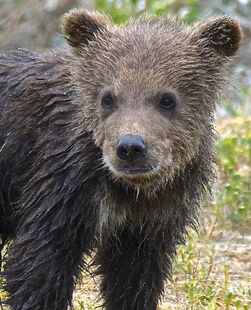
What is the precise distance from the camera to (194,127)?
560 cm

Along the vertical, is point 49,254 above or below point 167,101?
below

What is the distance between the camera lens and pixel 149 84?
544cm

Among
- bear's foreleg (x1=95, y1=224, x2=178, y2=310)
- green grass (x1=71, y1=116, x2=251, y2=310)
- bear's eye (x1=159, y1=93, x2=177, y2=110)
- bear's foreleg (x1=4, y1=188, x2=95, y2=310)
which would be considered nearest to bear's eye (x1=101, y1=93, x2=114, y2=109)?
bear's eye (x1=159, y1=93, x2=177, y2=110)

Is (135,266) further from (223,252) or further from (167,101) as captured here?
(223,252)

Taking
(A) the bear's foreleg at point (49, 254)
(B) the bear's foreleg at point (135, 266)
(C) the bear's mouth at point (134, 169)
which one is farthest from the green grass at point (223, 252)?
(C) the bear's mouth at point (134, 169)

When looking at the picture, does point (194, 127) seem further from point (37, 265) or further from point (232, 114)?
point (232, 114)

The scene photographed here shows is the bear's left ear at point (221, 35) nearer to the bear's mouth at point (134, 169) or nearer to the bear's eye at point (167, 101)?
the bear's eye at point (167, 101)

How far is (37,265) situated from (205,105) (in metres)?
1.31

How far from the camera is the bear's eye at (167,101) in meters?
5.45

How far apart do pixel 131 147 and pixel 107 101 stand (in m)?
0.48

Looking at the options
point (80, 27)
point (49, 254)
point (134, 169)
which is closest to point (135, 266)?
point (49, 254)

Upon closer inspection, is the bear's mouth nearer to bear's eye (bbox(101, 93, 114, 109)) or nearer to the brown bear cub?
the brown bear cub

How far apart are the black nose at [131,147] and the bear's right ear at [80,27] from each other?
885mm

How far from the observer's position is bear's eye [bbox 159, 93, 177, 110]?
5.45 metres
